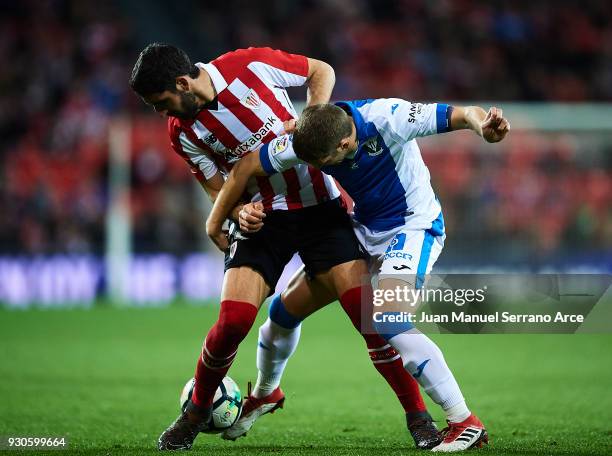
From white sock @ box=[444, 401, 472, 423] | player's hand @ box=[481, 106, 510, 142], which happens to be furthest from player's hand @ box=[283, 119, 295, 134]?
white sock @ box=[444, 401, 472, 423]

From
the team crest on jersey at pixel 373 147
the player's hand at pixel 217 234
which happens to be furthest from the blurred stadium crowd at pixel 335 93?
the team crest on jersey at pixel 373 147

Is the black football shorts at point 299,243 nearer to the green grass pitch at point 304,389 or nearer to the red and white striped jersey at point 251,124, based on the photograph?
the red and white striped jersey at point 251,124

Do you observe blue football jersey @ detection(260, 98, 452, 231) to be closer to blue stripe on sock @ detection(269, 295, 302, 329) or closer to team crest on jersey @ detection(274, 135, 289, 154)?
team crest on jersey @ detection(274, 135, 289, 154)

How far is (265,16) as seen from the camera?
18.7 meters

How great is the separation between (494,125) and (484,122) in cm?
5

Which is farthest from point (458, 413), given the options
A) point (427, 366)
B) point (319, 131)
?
point (319, 131)

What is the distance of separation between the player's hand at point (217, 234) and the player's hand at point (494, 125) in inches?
56.1

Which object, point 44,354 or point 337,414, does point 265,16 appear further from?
point 337,414

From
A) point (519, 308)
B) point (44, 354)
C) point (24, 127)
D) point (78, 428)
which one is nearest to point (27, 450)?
point (78, 428)

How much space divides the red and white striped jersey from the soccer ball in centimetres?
99

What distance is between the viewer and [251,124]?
17.3 ft

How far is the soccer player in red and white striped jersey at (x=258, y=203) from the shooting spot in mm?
5094

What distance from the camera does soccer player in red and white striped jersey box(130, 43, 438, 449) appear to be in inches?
201

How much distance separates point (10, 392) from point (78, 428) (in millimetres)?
1588
